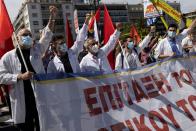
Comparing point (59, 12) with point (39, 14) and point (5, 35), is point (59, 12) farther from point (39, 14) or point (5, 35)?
point (5, 35)

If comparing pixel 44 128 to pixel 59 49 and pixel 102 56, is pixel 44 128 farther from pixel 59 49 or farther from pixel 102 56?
pixel 102 56

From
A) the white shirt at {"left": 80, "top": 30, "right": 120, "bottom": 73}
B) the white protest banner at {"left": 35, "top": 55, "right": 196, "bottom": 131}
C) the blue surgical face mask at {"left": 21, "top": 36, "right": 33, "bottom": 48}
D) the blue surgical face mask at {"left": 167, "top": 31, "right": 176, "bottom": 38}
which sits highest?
the blue surgical face mask at {"left": 21, "top": 36, "right": 33, "bottom": 48}

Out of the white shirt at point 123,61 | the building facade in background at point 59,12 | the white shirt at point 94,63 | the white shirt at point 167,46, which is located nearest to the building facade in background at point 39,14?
the building facade in background at point 59,12

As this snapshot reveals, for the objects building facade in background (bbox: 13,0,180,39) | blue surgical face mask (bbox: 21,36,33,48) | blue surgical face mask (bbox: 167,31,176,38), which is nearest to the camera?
blue surgical face mask (bbox: 21,36,33,48)

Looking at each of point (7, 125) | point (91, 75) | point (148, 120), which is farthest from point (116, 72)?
point (7, 125)

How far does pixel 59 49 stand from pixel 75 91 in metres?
0.97

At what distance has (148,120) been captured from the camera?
5770mm

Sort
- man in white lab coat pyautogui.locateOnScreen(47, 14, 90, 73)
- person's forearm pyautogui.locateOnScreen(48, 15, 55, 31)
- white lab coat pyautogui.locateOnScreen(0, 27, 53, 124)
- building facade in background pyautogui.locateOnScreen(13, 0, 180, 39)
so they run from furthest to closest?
1. building facade in background pyautogui.locateOnScreen(13, 0, 180, 39)
2. man in white lab coat pyautogui.locateOnScreen(47, 14, 90, 73)
3. person's forearm pyautogui.locateOnScreen(48, 15, 55, 31)
4. white lab coat pyautogui.locateOnScreen(0, 27, 53, 124)

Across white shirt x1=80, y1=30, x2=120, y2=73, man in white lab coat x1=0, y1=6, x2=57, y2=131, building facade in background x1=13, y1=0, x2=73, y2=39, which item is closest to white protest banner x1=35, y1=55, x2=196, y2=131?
man in white lab coat x1=0, y1=6, x2=57, y2=131

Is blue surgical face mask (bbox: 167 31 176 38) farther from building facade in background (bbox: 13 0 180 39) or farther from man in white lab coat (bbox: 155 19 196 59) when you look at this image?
building facade in background (bbox: 13 0 180 39)

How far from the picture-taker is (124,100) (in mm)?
5773

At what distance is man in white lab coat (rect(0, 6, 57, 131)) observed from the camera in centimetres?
515

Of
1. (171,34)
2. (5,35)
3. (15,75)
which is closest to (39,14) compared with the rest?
(171,34)

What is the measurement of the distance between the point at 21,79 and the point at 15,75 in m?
0.11
